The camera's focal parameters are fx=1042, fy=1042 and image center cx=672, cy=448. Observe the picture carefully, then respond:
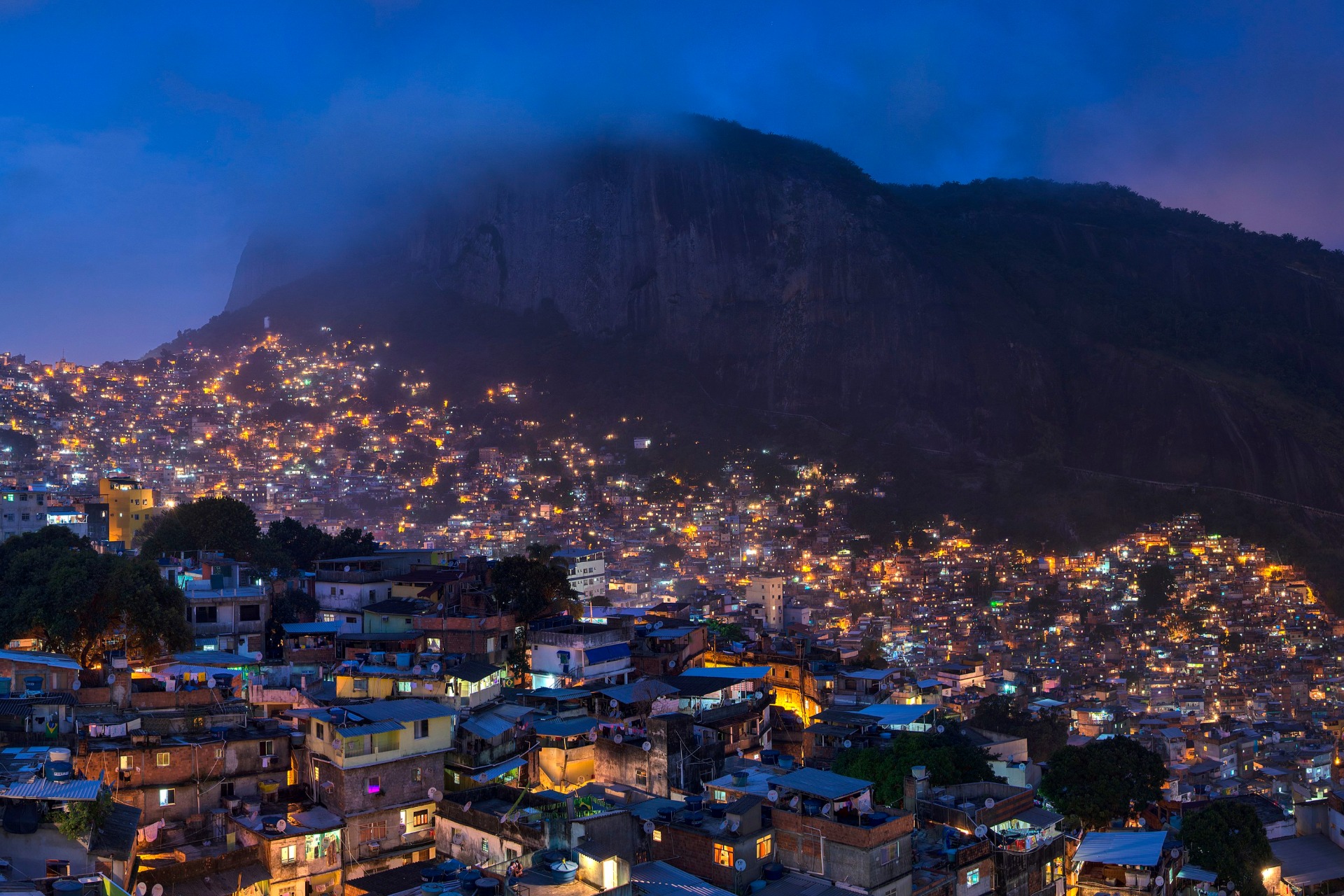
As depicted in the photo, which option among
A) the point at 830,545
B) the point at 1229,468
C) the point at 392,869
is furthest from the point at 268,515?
the point at 1229,468

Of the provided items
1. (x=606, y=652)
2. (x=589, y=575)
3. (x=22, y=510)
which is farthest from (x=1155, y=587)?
(x=22, y=510)

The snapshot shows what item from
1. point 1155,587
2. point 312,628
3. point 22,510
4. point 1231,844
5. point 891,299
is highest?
point 891,299

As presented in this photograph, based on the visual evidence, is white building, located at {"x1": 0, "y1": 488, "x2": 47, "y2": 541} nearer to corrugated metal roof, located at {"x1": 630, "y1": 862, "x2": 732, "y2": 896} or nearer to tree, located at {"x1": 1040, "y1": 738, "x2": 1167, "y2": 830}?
corrugated metal roof, located at {"x1": 630, "y1": 862, "x2": 732, "y2": 896}

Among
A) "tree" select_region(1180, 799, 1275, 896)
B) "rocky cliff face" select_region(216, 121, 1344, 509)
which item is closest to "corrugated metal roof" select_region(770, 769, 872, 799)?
"tree" select_region(1180, 799, 1275, 896)

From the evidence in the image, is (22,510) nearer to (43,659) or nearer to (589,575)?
(589,575)

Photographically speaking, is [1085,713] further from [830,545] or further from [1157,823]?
[830,545]

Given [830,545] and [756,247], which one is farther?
[756,247]
